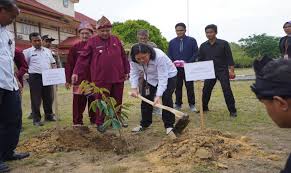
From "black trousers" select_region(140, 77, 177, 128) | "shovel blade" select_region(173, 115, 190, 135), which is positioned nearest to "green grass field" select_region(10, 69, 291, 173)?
"black trousers" select_region(140, 77, 177, 128)

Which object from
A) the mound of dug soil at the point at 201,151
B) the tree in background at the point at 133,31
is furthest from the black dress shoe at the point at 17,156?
the tree in background at the point at 133,31

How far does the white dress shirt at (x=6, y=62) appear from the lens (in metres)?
4.50

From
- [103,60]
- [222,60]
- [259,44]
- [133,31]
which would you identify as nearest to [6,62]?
[103,60]

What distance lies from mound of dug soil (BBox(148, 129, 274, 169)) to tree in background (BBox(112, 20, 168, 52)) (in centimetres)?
4609

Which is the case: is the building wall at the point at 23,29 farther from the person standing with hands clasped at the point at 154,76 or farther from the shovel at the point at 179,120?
the shovel at the point at 179,120

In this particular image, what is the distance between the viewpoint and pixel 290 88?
164 centimetres

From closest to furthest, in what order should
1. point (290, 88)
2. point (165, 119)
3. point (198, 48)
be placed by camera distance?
point (290, 88) < point (165, 119) < point (198, 48)

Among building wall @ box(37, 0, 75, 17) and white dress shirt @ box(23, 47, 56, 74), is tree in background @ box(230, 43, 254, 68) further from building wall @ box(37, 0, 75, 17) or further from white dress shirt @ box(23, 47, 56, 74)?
white dress shirt @ box(23, 47, 56, 74)

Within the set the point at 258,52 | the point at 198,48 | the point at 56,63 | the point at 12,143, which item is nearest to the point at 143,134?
the point at 12,143

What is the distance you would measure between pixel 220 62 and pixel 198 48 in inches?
28.8

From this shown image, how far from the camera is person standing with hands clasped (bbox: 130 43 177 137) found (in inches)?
219

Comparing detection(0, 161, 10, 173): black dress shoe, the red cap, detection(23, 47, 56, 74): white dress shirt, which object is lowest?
detection(0, 161, 10, 173): black dress shoe

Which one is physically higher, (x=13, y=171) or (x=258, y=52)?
(x=258, y=52)

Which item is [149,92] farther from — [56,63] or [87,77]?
[56,63]
